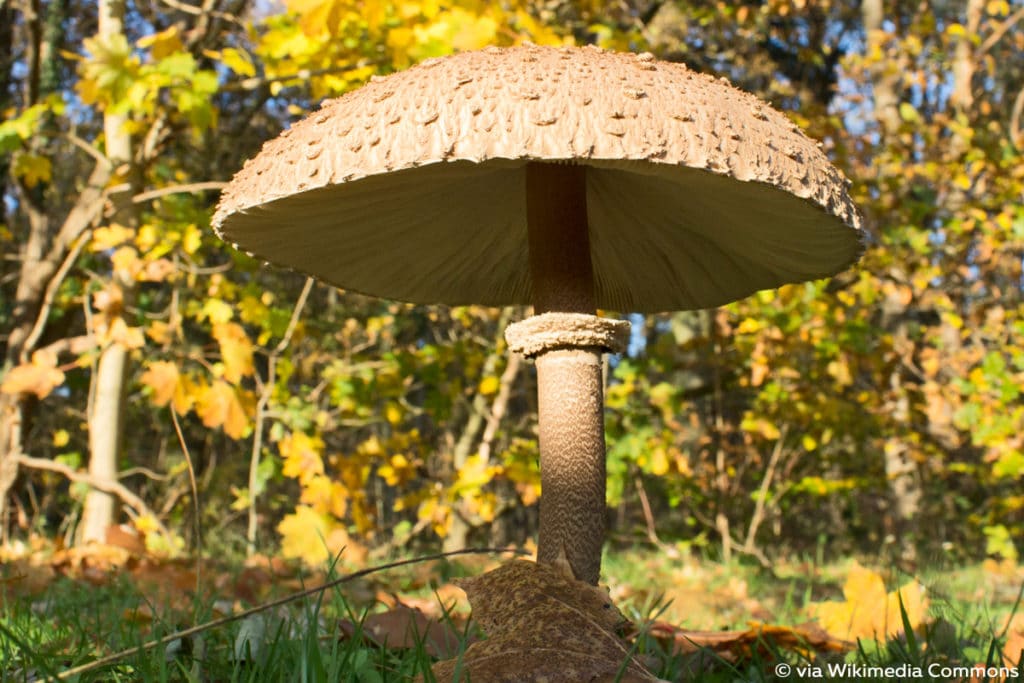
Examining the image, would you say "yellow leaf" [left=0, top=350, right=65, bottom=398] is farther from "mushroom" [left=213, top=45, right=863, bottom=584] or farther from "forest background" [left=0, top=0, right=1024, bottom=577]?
"mushroom" [left=213, top=45, right=863, bottom=584]

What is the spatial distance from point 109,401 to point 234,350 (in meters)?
0.81

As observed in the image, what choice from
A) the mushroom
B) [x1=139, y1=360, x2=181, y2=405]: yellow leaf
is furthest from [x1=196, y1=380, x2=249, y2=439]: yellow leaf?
the mushroom

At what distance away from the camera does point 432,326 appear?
23.9 ft

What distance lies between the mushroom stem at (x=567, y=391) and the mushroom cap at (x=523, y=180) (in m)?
0.15

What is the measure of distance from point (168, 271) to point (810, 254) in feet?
12.2

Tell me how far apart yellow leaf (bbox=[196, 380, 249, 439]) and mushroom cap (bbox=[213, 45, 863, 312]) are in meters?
2.70

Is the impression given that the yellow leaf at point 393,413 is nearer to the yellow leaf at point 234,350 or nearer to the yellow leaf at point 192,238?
the yellow leaf at point 234,350

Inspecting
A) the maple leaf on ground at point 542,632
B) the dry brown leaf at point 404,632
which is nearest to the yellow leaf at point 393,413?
the dry brown leaf at point 404,632

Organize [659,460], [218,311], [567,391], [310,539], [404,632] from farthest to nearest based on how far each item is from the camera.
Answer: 1. [659,460]
2. [310,539]
3. [218,311]
4. [404,632]
5. [567,391]

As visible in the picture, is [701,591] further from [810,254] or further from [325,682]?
[325,682]

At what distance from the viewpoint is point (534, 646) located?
4.51 feet

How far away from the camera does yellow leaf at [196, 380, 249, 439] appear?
15.6 feet

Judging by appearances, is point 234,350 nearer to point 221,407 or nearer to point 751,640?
point 221,407

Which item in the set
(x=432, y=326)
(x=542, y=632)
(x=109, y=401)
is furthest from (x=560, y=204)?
(x=432, y=326)
